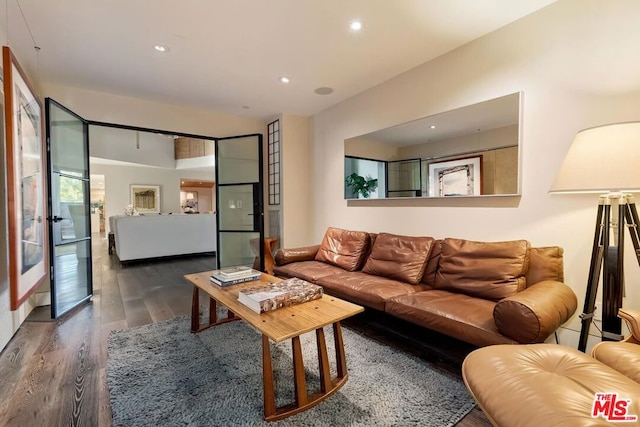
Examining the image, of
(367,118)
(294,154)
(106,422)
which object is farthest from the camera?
(294,154)

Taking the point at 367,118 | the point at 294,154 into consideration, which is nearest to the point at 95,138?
the point at 294,154

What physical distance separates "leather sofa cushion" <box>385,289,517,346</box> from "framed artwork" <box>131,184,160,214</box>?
1002 centimetres

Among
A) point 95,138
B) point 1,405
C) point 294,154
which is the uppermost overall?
point 95,138

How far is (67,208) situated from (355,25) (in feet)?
11.4

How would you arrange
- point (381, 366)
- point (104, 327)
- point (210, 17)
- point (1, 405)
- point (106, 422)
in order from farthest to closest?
1. point (104, 327)
2. point (210, 17)
3. point (381, 366)
4. point (1, 405)
5. point (106, 422)

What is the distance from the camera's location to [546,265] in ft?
6.68

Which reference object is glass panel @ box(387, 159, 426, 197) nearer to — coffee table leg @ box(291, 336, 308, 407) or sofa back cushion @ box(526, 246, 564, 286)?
sofa back cushion @ box(526, 246, 564, 286)

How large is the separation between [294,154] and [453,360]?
341 centimetres

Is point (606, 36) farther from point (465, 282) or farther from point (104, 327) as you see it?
point (104, 327)

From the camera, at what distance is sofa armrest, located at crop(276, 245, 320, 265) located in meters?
3.38

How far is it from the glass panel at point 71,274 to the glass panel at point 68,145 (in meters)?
0.85

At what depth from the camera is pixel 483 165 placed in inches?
96.7

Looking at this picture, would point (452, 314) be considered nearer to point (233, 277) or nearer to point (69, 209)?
point (233, 277)

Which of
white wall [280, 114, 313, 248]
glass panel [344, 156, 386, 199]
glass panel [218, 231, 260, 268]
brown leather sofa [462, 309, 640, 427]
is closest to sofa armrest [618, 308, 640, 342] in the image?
brown leather sofa [462, 309, 640, 427]
